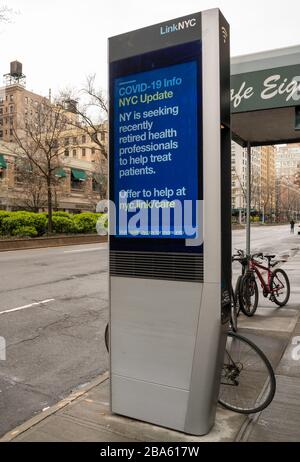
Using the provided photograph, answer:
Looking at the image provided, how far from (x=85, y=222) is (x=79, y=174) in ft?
98.9

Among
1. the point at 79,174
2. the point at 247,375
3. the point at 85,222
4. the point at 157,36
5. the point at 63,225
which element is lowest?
the point at 247,375

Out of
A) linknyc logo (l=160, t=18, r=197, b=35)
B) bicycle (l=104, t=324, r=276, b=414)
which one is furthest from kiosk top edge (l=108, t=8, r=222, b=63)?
bicycle (l=104, t=324, r=276, b=414)

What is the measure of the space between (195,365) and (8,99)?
4291 inches

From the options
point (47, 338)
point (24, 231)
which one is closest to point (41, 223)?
point (24, 231)

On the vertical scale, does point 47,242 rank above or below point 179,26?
below

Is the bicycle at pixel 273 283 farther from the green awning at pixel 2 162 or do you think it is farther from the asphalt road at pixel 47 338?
the green awning at pixel 2 162

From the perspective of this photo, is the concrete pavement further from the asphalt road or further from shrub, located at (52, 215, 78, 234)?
shrub, located at (52, 215, 78, 234)

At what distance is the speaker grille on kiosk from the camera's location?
3309 mm

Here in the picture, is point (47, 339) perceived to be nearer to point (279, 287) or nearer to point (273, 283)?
point (273, 283)

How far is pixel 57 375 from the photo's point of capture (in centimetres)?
510

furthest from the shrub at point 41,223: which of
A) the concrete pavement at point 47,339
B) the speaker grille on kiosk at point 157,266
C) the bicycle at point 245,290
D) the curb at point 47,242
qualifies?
the speaker grille on kiosk at point 157,266

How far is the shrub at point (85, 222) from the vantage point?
32.2 metres

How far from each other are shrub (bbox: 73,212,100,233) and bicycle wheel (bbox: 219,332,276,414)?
28284mm

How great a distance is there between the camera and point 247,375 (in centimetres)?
433
